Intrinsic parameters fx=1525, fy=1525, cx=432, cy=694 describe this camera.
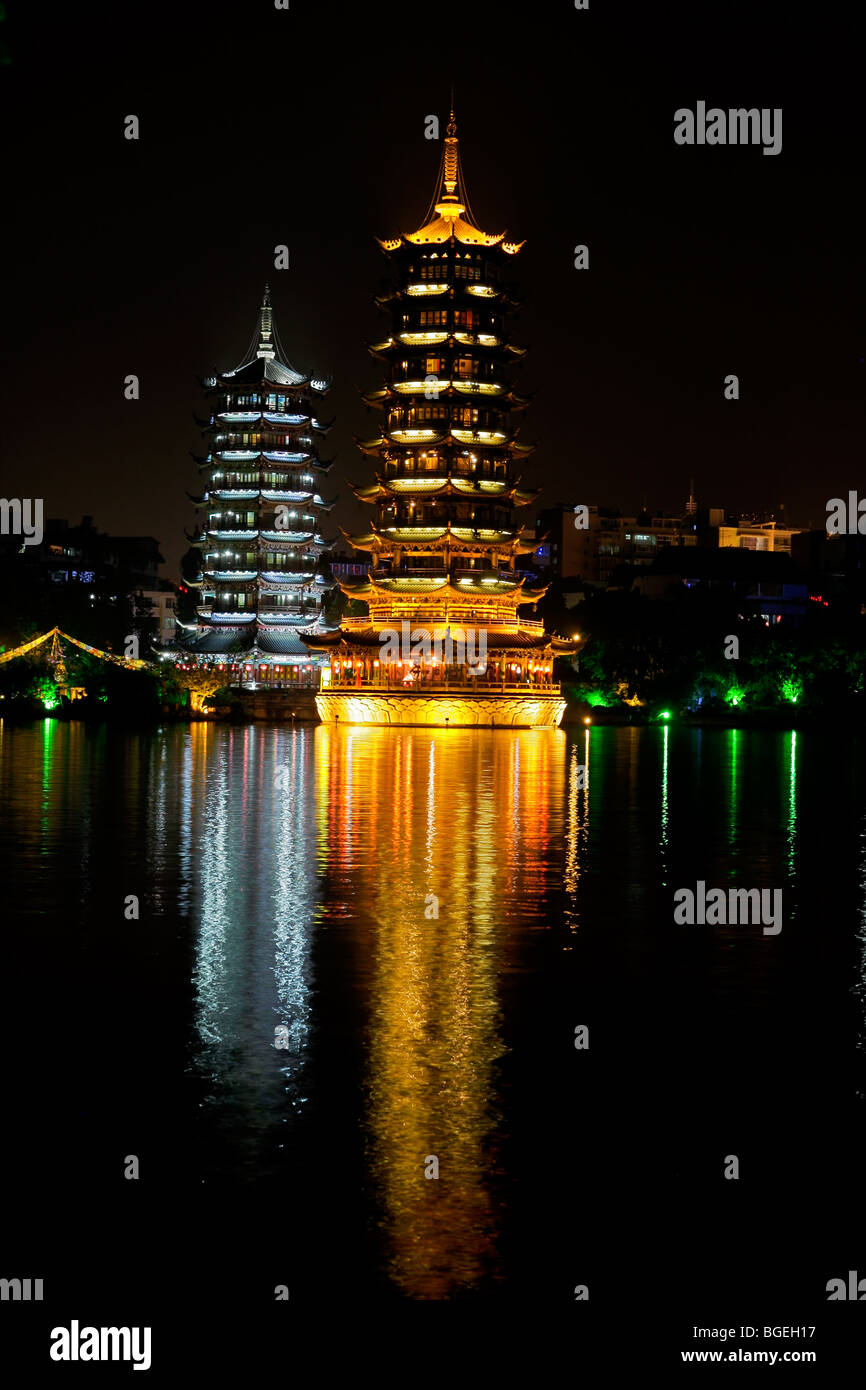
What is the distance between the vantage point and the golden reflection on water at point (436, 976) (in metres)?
7.98

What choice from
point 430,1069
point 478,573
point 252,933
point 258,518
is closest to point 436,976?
point 252,933

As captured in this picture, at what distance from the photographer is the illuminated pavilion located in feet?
331

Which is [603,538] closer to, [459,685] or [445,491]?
[445,491]

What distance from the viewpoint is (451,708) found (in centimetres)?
7475

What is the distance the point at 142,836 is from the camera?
23422 mm

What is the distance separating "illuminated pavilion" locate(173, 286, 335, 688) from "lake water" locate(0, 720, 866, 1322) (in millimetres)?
77572

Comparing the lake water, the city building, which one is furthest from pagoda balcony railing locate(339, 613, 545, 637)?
the lake water

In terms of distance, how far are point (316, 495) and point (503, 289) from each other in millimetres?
23296

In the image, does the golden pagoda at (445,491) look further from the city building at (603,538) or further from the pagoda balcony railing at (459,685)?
the city building at (603,538)

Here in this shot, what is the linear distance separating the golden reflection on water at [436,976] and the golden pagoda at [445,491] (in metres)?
44.2

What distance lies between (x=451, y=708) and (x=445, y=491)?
14093mm

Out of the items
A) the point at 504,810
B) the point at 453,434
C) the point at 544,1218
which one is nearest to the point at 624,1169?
the point at 544,1218

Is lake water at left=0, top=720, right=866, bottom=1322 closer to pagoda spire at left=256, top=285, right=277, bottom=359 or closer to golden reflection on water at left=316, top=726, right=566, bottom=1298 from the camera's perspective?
golden reflection on water at left=316, top=726, right=566, bottom=1298

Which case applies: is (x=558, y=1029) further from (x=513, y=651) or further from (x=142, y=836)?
(x=513, y=651)
